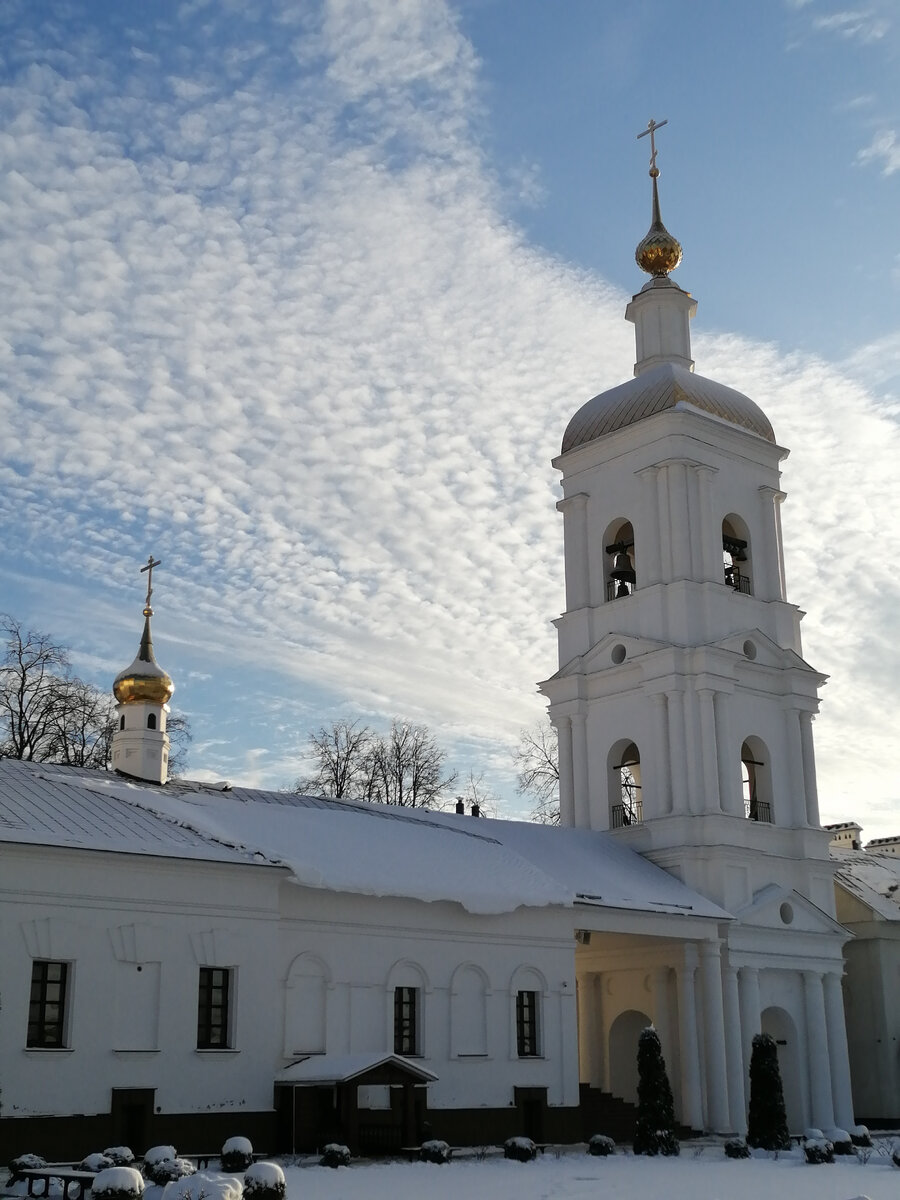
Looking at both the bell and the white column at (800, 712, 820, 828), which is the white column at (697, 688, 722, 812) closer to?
the white column at (800, 712, 820, 828)

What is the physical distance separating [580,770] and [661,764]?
2.94m

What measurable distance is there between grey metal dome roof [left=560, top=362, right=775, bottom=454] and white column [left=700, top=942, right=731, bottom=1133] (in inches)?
553

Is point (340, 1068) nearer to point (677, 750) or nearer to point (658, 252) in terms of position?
point (677, 750)

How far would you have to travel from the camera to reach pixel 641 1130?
92.5ft

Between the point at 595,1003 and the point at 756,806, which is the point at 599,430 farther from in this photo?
the point at 595,1003

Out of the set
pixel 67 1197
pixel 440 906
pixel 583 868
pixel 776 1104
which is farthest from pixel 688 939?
pixel 67 1197

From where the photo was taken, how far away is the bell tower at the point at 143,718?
30734 mm

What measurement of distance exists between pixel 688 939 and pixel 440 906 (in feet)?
26.4

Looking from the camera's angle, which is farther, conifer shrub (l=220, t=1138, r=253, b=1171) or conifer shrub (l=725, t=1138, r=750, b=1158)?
conifer shrub (l=725, t=1138, r=750, b=1158)

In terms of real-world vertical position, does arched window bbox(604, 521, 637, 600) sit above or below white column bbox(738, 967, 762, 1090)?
above

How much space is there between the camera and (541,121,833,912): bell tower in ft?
122

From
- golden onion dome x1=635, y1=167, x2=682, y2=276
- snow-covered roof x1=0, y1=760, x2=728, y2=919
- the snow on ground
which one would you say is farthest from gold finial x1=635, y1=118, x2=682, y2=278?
the snow on ground

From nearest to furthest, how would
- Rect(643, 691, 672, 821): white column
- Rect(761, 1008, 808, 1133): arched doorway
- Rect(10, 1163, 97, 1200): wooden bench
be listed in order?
1. Rect(10, 1163, 97, 1200): wooden bench
2. Rect(761, 1008, 808, 1133): arched doorway
3. Rect(643, 691, 672, 821): white column

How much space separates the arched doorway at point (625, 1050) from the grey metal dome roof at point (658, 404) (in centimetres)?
1519
